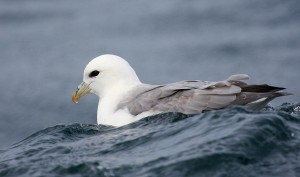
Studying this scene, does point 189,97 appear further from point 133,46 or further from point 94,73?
point 133,46

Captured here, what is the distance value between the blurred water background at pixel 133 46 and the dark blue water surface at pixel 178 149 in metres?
4.45

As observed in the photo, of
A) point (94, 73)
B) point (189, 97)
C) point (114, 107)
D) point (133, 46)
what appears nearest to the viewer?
point (189, 97)

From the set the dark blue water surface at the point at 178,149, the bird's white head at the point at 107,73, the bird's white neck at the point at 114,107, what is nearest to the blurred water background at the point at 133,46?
the bird's white head at the point at 107,73

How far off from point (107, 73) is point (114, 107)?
0.79 m

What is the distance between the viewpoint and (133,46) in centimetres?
1596

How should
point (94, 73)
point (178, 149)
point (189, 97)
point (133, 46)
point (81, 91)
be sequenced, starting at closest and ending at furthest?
point (178, 149), point (189, 97), point (94, 73), point (81, 91), point (133, 46)

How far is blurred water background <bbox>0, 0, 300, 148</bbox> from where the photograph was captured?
14.6 meters

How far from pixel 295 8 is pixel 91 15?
4.29 m

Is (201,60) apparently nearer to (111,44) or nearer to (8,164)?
(111,44)

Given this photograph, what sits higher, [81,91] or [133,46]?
[133,46]

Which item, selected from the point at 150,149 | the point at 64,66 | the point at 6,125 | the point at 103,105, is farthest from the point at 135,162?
the point at 64,66

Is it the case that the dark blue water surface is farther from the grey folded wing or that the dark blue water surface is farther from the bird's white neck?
the bird's white neck

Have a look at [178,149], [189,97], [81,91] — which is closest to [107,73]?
[81,91]

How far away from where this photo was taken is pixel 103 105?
10852mm
